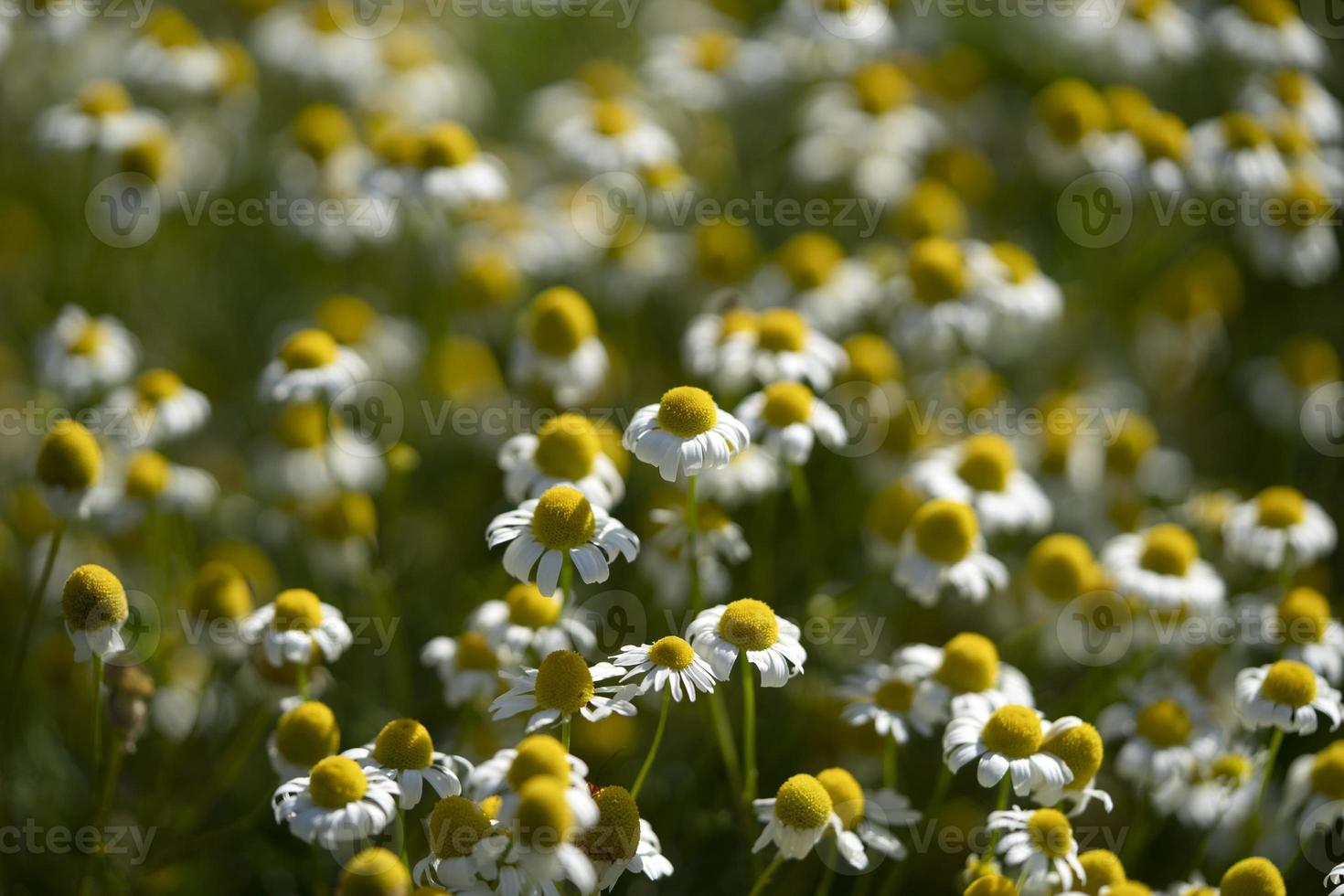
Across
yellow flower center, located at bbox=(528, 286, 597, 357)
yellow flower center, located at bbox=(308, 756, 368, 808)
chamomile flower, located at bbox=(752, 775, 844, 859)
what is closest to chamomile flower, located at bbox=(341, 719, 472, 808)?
yellow flower center, located at bbox=(308, 756, 368, 808)

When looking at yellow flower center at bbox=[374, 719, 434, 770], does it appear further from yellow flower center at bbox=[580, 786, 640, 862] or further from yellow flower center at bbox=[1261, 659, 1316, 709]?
yellow flower center at bbox=[1261, 659, 1316, 709]

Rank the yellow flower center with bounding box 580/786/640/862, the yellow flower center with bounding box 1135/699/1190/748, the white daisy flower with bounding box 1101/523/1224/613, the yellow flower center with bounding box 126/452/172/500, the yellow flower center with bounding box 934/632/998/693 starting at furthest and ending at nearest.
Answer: the yellow flower center with bounding box 126/452/172/500, the white daisy flower with bounding box 1101/523/1224/613, the yellow flower center with bounding box 1135/699/1190/748, the yellow flower center with bounding box 934/632/998/693, the yellow flower center with bounding box 580/786/640/862

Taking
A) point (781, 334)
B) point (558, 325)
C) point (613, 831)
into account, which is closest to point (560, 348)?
point (558, 325)

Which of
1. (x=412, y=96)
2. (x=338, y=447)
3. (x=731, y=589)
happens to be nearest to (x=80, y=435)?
(x=338, y=447)

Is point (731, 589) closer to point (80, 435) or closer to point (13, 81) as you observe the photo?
point (80, 435)

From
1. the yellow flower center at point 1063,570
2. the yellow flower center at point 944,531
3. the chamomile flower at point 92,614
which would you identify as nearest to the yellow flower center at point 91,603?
the chamomile flower at point 92,614

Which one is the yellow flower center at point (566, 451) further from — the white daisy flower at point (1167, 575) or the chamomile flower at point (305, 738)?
the white daisy flower at point (1167, 575)
